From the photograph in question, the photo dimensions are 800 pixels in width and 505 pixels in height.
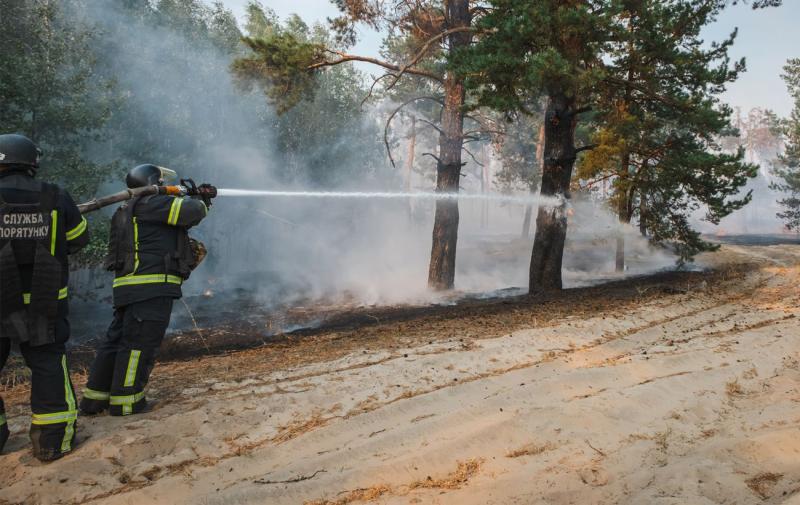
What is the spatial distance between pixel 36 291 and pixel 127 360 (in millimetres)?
896

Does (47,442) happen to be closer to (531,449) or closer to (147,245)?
(147,245)

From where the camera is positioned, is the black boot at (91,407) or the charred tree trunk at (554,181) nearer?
the black boot at (91,407)

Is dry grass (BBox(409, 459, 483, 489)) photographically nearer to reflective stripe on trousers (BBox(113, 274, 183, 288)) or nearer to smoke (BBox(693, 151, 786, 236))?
reflective stripe on trousers (BBox(113, 274, 183, 288))

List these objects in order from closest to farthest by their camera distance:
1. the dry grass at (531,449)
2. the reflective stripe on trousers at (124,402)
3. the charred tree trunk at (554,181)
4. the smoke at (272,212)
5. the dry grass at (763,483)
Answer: the dry grass at (763,483), the dry grass at (531,449), the reflective stripe on trousers at (124,402), the charred tree trunk at (554,181), the smoke at (272,212)

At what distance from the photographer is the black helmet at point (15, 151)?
3.50m

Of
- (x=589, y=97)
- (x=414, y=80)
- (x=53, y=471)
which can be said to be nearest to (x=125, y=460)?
(x=53, y=471)

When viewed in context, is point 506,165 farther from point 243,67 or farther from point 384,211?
point 243,67

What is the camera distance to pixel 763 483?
2736mm

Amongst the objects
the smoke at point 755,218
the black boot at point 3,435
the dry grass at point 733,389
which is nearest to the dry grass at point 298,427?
the black boot at point 3,435

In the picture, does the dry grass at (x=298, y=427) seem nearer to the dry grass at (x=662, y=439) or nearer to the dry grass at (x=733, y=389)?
the dry grass at (x=662, y=439)

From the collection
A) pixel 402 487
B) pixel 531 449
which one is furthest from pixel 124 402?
pixel 531 449

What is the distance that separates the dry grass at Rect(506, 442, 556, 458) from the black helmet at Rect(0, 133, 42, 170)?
13.0 feet

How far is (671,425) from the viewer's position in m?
3.61

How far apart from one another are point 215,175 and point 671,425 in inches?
971
